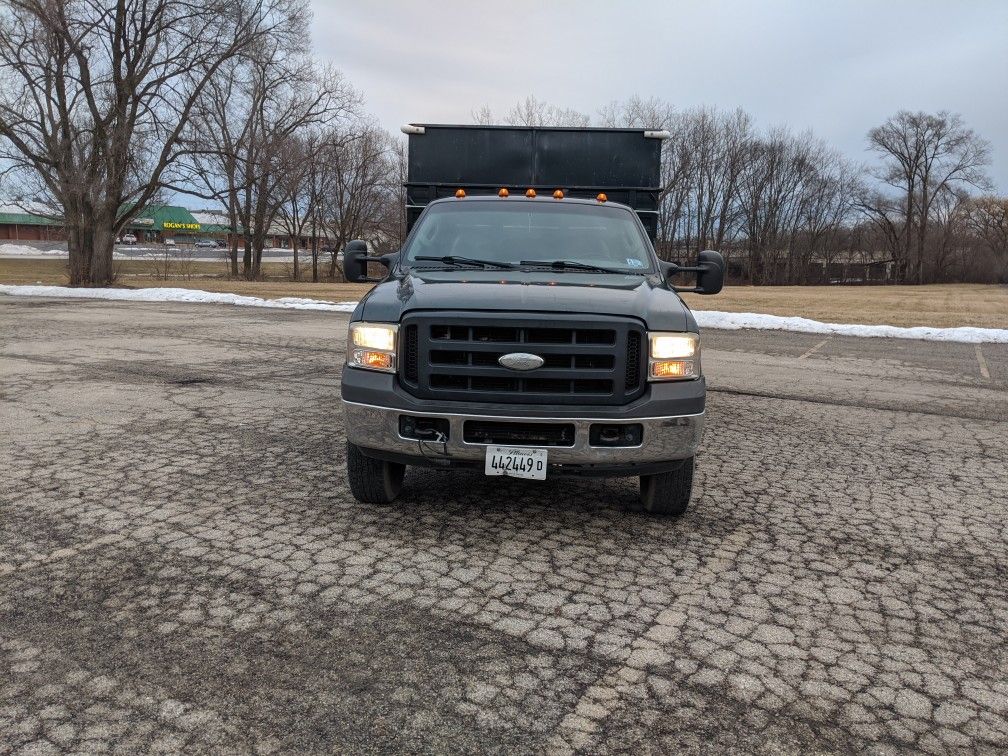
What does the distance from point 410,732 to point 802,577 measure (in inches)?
87.4

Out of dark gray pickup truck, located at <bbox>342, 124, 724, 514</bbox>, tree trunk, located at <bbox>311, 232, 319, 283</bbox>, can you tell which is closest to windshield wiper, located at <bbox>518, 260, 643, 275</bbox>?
dark gray pickup truck, located at <bbox>342, 124, 724, 514</bbox>

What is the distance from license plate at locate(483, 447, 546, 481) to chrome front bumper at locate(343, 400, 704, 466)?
55 millimetres

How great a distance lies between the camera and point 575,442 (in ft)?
13.2

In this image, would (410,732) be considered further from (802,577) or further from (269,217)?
(269,217)

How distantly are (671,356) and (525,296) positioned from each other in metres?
0.86

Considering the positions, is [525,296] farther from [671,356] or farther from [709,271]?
[709,271]

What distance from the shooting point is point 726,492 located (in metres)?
5.18

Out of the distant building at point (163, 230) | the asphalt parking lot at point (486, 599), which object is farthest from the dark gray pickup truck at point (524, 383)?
the distant building at point (163, 230)

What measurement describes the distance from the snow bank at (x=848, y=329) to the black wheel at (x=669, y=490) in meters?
12.2

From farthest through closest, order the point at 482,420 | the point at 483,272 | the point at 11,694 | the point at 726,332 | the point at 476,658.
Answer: the point at 726,332, the point at 483,272, the point at 482,420, the point at 476,658, the point at 11,694

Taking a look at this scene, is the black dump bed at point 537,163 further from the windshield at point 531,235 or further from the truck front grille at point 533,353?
the truck front grille at point 533,353

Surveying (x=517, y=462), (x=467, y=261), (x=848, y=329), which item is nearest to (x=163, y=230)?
(x=848, y=329)

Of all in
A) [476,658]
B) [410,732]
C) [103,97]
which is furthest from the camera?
[103,97]

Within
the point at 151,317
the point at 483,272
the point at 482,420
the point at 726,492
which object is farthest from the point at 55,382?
the point at 151,317
